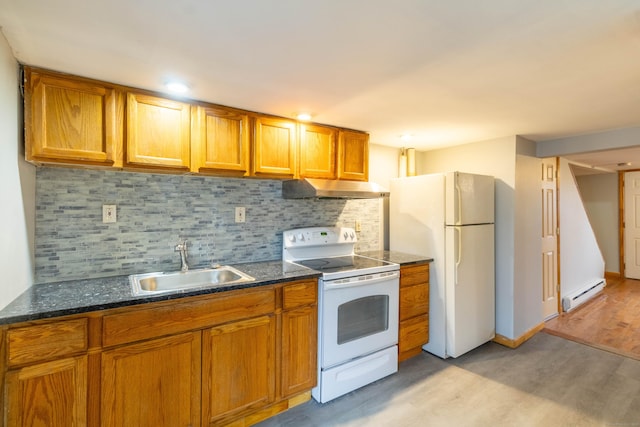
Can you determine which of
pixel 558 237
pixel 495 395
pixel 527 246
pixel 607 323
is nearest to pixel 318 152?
pixel 495 395

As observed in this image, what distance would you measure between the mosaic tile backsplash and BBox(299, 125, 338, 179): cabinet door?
34cm

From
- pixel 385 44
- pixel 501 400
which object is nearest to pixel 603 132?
pixel 501 400

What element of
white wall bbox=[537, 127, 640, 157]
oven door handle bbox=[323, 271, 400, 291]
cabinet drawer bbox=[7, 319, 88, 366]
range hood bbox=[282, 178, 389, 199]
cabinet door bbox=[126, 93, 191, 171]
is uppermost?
white wall bbox=[537, 127, 640, 157]

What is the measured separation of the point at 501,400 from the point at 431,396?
0.47 m

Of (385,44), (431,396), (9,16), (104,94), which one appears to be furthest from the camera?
(431,396)

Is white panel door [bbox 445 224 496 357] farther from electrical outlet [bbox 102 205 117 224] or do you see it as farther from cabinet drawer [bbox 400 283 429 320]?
electrical outlet [bbox 102 205 117 224]

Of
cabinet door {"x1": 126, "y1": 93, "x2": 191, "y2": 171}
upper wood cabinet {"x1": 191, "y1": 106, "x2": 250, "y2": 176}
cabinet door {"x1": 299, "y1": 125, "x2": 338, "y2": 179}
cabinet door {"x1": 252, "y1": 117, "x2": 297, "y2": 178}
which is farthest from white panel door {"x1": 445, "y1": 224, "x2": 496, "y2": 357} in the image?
cabinet door {"x1": 126, "y1": 93, "x2": 191, "y2": 171}

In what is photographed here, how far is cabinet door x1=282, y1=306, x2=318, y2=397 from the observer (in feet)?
6.72

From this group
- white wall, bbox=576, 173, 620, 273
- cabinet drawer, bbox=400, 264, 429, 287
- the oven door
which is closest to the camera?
the oven door

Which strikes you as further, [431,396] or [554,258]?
[554,258]

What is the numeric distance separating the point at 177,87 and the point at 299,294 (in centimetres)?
149

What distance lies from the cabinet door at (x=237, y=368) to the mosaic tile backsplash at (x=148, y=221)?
686mm

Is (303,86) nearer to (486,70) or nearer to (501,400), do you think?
(486,70)

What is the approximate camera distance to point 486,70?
5.30ft
